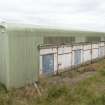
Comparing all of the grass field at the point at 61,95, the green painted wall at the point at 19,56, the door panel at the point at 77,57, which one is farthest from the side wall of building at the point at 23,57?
the door panel at the point at 77,57

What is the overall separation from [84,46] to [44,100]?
9.91 m

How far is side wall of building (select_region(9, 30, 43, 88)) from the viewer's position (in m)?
10.4

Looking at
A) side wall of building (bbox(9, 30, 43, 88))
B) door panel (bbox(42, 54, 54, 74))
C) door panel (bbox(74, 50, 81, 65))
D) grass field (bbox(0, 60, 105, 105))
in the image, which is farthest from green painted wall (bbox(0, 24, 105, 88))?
door panel (bbox(74, 50, 81, 65))

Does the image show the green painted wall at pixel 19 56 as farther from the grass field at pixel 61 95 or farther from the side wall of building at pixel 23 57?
the grass field at pixel 61 95

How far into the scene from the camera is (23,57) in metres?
10.9

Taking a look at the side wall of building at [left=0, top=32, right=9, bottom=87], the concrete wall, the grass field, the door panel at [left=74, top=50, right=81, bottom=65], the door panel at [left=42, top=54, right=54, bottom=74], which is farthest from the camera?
the door panel at [left=74, top=50, right=81, bottom=65]

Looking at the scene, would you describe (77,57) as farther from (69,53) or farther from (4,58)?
(4,58)

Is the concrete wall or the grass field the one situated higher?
the concrete wall

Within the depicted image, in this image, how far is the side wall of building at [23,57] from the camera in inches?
408

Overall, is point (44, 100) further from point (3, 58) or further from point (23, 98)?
point (3, 58)

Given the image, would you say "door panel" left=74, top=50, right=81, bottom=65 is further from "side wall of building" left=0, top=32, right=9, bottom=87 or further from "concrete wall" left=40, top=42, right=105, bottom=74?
"side wall of building" left=0, top=32, right=9, bottom=87

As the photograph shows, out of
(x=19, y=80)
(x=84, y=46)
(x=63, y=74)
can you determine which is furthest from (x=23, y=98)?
(x=84, y=46)

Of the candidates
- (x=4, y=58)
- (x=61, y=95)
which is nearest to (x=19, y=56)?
(x=4, y=58)

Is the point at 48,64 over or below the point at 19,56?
below
